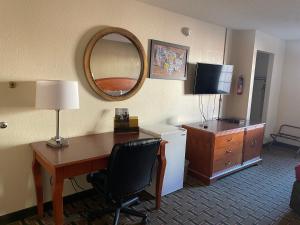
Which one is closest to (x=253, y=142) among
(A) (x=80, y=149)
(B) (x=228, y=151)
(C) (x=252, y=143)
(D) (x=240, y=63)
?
(C) (x=252, y=143)

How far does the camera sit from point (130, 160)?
1.87 meters

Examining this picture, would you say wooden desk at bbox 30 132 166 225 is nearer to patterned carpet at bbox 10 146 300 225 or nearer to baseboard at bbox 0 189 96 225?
baseboard at bbox 0 189 96 225

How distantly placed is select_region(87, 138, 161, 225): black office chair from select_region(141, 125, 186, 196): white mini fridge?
1.82 ft

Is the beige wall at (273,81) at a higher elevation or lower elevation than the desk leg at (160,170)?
higher

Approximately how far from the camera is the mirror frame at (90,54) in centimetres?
237

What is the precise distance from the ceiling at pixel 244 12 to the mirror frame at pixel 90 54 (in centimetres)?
48

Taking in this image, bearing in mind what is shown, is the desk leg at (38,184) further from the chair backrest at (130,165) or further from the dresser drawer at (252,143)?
the dresser drawer at (252,143)

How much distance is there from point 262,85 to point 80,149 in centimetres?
425

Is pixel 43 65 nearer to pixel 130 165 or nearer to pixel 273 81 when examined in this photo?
pixel 130 165

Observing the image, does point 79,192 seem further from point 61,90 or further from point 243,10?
point 243,10

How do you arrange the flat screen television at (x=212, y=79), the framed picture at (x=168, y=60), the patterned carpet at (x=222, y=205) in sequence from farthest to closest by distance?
the flat screen television at (x=212, y=79)
the framed picture at (x=168, y=60)
the patterned carpet at (x=222, y=205)

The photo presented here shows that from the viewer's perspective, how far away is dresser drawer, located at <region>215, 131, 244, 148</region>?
9.99 ft

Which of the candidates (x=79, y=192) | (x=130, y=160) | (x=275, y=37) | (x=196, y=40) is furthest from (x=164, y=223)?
(x=275, y=37)

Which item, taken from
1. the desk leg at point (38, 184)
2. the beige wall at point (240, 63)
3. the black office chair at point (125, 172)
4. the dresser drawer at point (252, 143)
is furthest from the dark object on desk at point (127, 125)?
the beige wall at point (240, 63)
